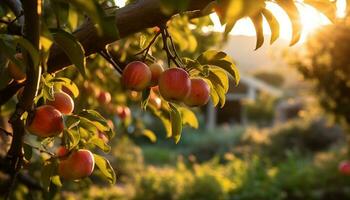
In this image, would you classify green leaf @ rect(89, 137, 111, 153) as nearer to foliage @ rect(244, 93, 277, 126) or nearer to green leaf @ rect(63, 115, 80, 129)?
green leaf @ rect(63, 115, 80, 129)

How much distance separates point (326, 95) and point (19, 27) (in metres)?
6.30

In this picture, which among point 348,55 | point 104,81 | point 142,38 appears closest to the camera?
point 142,38

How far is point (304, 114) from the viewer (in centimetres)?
922

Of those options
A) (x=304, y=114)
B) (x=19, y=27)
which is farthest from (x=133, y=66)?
(x=304, y=114)

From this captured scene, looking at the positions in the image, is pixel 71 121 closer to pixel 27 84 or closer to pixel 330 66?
pixel 27 84

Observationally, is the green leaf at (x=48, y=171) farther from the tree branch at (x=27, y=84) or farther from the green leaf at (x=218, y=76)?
the green leaf at (x=218, y=76)

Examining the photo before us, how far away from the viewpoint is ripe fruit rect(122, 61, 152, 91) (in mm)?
1442

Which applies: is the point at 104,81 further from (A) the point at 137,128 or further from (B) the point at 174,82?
(B) the point at 174,82

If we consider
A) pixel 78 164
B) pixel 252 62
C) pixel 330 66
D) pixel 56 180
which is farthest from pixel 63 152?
pixel 252 62

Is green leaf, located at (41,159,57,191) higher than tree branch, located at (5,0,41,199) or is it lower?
lower

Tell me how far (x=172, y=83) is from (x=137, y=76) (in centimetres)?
12

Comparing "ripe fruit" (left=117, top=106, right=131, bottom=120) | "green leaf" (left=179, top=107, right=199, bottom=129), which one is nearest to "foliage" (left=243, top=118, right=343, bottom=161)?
"ripe fruit" (left=117, top=106, right=131, bottom=120)

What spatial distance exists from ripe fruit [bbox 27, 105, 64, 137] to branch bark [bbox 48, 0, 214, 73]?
0.22 metres

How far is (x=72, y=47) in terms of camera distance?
127cm
